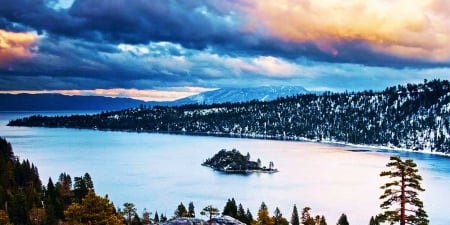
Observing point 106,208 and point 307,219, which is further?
point 307,219

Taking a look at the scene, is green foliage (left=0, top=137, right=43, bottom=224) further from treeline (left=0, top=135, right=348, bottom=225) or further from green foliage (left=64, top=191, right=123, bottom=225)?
green foliage (left=64, top=191, right=123, bottom=225)

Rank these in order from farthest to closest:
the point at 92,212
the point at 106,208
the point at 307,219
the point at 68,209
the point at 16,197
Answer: the point at 16,197 < the point at 307,219 < the point at 68,209 < the point at 106,208 < the point at 92,212

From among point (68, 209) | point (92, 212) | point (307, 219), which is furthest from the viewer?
point (307, 219)

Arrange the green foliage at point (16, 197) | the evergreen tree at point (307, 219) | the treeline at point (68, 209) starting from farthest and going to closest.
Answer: the green foliage at point (16, 197) → the evergreen tree at point (307, 219) → the treeline at point (68, 209)

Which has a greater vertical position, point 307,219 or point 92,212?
point 92,212

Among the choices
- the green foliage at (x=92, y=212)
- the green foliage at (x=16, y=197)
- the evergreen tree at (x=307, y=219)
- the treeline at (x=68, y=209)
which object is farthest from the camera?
the green foliage at (x=16, y=197)

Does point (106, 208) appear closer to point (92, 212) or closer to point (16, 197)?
point (92, 212)

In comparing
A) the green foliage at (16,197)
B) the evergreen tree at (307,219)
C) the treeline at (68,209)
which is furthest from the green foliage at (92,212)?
the green foliage at (16,197)

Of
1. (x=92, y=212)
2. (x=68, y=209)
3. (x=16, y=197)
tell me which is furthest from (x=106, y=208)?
→ (x=16, y=197)

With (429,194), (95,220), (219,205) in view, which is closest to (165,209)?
(219,205)

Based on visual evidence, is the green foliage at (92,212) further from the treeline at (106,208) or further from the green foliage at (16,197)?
the green foliage at (16,197)

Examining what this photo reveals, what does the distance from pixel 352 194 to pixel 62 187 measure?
95.9 meters

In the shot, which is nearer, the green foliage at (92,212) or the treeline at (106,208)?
the treeline at (106,208)

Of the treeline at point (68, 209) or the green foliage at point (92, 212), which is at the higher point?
the green foliage at point (92, 212)
